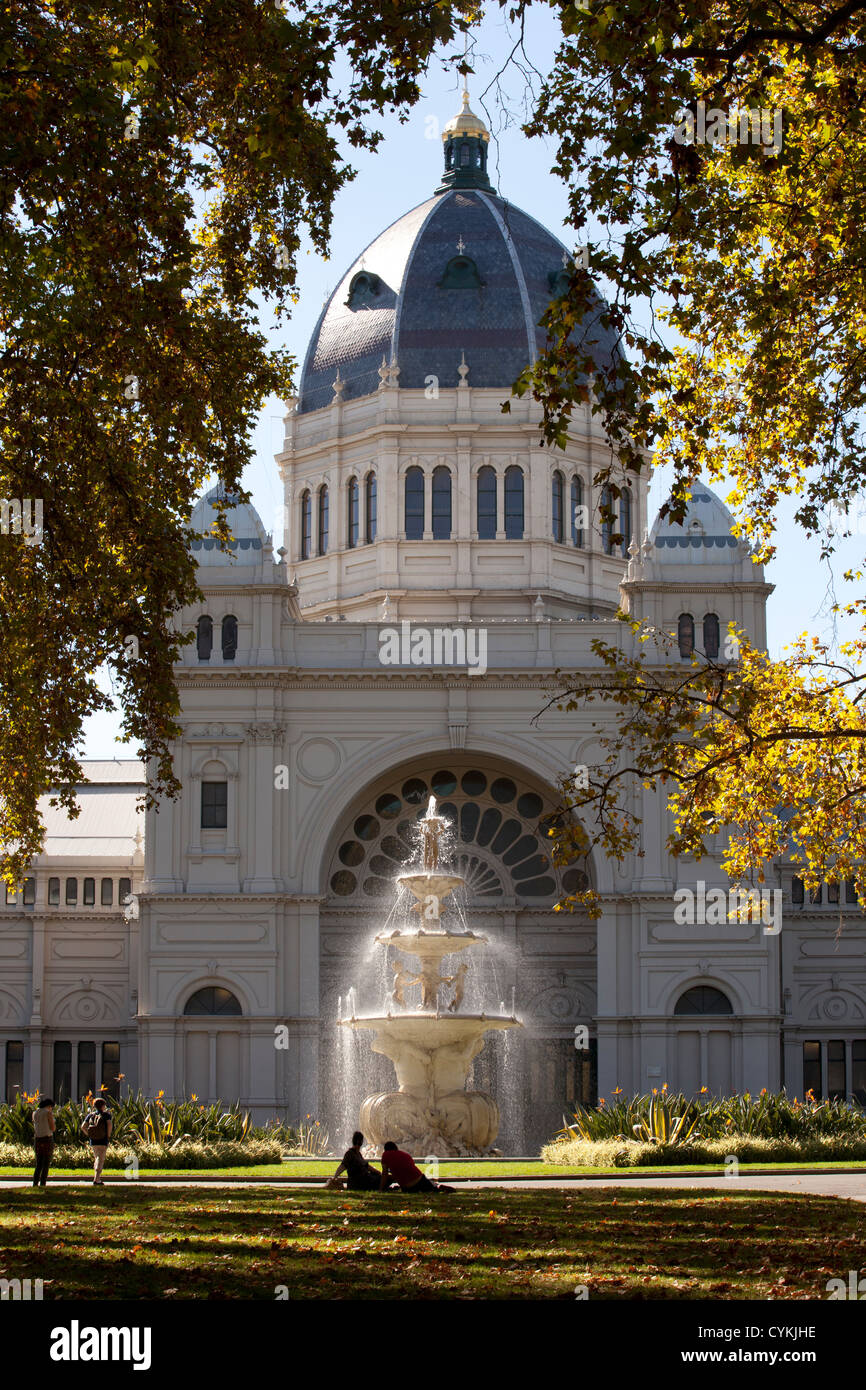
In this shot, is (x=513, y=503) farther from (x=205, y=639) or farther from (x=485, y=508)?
(x=205, y=639)

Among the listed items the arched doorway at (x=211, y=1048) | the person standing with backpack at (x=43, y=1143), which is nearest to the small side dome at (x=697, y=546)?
the arched doorway at (x=211, y=1048)

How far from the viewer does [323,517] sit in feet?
209

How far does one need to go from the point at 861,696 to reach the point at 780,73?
725 centimetres

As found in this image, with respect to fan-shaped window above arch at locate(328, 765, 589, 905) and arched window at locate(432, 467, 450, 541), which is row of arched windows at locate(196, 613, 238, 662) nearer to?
fan-shaped window above arch at locate(328, 765, 589, 905)

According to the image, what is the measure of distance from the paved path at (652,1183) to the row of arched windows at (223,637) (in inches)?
1092

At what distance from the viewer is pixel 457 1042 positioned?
32.3 metres

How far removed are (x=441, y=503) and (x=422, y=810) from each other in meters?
10.9

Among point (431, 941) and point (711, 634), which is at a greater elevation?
point (711, 634)

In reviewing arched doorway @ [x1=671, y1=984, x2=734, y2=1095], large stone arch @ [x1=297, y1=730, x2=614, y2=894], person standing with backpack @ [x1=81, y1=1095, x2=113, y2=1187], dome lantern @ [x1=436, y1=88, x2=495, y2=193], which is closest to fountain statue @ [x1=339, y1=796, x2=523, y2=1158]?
person standing with backpack @ [x1=81, y1=1095, x2=113, y2=1187]

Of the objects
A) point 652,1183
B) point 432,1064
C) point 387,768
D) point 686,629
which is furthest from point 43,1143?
point 686,629

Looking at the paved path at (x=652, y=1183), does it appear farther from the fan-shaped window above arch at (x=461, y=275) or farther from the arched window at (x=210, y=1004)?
the fan-shaped window above arch at (x=461, y=275)

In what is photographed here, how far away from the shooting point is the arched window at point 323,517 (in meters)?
63.2

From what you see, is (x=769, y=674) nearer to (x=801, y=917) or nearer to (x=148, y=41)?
(x=148, y=41)
